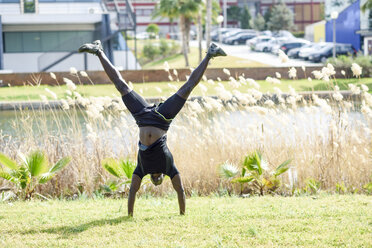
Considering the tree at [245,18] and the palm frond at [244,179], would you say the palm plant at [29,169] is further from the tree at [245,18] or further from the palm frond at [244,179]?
the tree at [245,18]

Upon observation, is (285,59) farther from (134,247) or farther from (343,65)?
(343,65)

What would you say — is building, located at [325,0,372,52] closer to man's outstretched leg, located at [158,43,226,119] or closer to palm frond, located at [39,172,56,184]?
palm frond, located at [39,172,56,184]

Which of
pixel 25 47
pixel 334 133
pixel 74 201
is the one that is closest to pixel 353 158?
pixel 334 133

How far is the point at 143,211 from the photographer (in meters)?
7.34

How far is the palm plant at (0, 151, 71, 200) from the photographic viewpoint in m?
8.35

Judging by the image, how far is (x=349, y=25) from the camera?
5022 cm

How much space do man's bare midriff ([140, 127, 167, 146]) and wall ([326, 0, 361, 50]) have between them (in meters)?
43.9

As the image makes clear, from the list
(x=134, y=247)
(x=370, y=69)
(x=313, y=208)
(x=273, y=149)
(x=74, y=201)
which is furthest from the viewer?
(x=370, y=69)

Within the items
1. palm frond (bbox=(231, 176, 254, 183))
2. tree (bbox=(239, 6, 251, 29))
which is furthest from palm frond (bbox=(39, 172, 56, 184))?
tree (bbox=(239, 6, 251, 29))

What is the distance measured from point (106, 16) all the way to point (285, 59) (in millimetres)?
30985

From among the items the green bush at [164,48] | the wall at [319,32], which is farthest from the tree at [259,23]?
the green bush at [164,48]

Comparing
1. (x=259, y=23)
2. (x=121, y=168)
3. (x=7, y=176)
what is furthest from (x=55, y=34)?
(x=259, y=23)

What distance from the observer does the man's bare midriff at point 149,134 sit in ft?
21.1

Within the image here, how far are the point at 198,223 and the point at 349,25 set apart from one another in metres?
46.9
